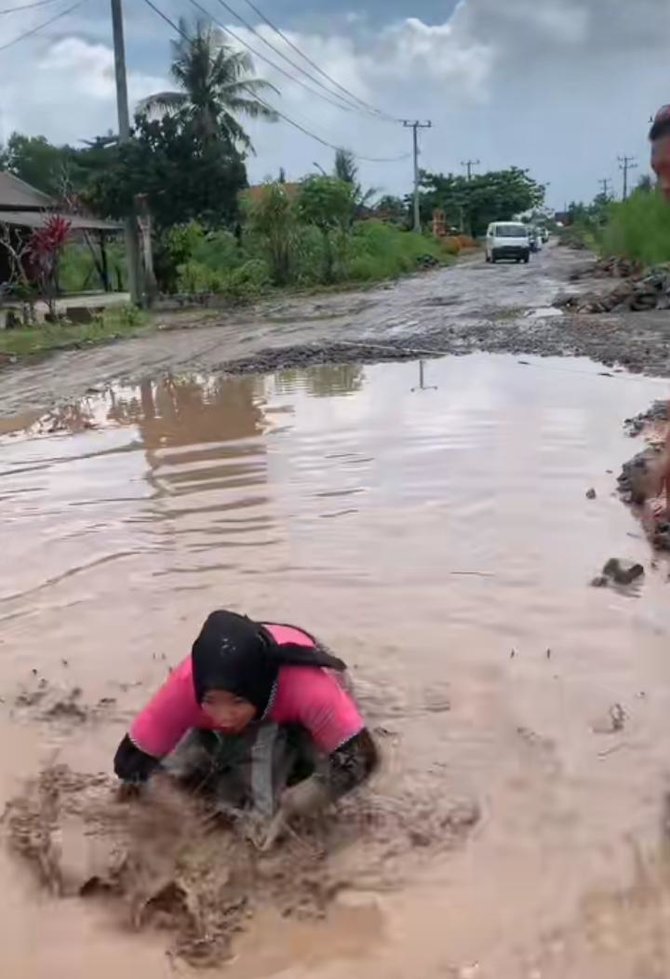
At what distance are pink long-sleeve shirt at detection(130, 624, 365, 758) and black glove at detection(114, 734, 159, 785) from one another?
4 centimetres

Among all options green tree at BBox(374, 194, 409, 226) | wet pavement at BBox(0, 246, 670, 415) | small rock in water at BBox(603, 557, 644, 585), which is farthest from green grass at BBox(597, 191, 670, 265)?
green tree at BBox(374, 194, 409, 226)

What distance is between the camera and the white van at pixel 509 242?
132 ft

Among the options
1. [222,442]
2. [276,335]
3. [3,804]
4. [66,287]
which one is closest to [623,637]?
[3,804]

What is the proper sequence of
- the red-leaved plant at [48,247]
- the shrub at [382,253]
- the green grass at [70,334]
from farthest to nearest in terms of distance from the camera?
the shrub at [382,253] → the red-leaved plant at [48,247] → the green grass at [70,334]

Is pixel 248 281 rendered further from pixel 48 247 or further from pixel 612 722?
pixel 612 722

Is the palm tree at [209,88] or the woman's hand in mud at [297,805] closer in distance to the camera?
the woman's hand in mud at [297,805]

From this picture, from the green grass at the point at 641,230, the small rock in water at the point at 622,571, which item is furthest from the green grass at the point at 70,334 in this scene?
the small rock in water at the point at 622,571

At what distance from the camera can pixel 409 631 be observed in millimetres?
4613

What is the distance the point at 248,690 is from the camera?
2836mm

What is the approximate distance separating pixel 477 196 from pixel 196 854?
68956 mm

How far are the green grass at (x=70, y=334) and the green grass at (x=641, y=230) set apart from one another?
10.8 metres

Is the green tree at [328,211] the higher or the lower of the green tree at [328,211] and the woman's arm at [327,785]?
the higher

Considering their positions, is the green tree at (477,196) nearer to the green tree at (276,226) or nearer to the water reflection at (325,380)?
the green tree at (276,226)

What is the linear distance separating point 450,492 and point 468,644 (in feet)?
7.60
